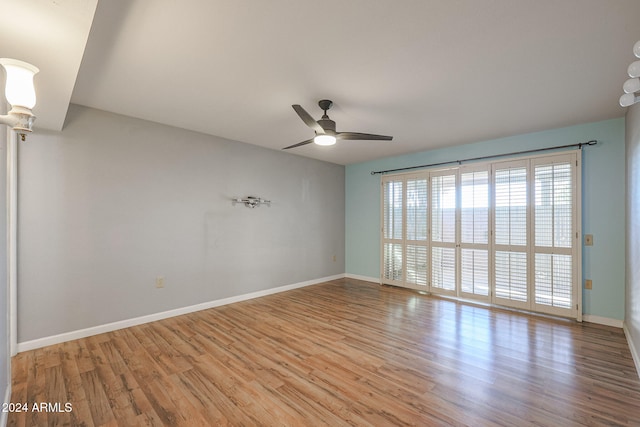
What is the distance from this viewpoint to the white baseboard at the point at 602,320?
3361 mm

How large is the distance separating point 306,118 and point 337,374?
2299mm

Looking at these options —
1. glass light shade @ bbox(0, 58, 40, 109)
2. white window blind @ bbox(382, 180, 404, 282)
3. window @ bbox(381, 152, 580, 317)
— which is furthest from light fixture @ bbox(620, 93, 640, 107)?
white window blind @ bbox(382, 180, 404, 282)

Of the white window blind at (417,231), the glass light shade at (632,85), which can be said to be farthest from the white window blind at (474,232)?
the glass light shade at (632,85)

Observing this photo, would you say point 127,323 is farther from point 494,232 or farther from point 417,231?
point 494,232

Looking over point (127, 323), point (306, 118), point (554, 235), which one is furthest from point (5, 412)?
point (554, 235)

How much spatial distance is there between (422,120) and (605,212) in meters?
2.57

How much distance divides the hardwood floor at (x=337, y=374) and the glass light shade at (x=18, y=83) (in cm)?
194

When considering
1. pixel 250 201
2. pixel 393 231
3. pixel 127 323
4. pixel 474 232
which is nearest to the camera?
pixel 127 323

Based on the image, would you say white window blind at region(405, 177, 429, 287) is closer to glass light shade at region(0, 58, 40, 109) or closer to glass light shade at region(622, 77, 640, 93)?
glass light shade at region(622, 77, 640, 93)

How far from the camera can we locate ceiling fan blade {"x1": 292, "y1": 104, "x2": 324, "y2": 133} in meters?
2.55

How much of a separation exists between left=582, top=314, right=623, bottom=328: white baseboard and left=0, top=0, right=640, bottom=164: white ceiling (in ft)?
8.19

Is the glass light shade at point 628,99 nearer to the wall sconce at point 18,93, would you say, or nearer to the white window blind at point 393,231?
the wall sconce at point 18,93

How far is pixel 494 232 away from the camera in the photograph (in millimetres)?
4203

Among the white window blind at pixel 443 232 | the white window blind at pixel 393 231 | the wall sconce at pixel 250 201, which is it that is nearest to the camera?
the wall sconce at pixel 250 201
